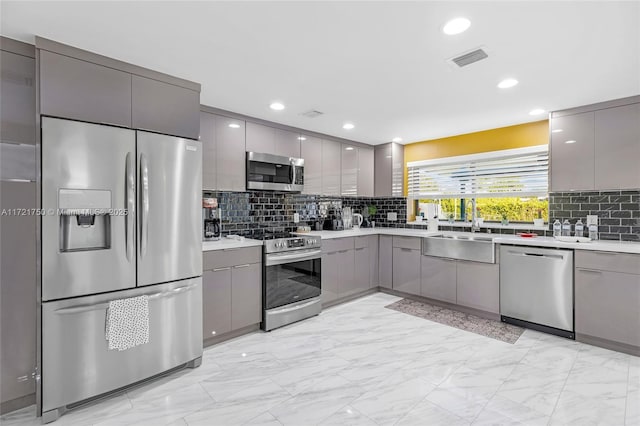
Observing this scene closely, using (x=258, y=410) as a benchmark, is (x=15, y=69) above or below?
above

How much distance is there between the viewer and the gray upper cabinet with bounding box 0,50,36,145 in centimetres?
193

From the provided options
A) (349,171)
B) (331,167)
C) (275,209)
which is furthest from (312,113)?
(349,171)

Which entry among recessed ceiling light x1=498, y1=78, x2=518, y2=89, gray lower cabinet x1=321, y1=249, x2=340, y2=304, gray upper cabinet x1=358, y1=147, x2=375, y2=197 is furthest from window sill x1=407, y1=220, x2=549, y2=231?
recessed ceiling light x1=498, y1=78, x2=518, y2=89

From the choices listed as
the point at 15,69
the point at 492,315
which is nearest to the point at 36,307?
the point at 15,69

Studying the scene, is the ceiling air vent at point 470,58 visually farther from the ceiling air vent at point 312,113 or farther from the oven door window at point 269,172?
the oven door window at point 269,172

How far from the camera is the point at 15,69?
1964 mm

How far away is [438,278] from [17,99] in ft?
14.1

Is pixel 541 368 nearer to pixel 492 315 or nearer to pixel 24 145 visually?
pixel 492 315

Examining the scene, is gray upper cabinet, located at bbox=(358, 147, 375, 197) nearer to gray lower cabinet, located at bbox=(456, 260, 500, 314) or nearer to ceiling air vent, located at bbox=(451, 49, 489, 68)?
gray lower cabinet, located at bbox=(456, 260, 500, 314)

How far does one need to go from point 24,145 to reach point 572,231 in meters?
5.05

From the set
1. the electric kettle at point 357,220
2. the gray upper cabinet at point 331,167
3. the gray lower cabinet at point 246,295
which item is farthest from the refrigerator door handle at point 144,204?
the electric kettle at point 357,220

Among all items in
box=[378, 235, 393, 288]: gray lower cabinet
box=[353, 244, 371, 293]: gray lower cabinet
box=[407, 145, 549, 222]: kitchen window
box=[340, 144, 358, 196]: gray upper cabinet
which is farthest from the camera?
box=[340, 144, 358, 196]: gray upper cabinet

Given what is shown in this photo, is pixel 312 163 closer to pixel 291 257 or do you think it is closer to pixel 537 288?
pixel 291 257

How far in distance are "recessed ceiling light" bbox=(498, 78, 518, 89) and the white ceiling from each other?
6cm
